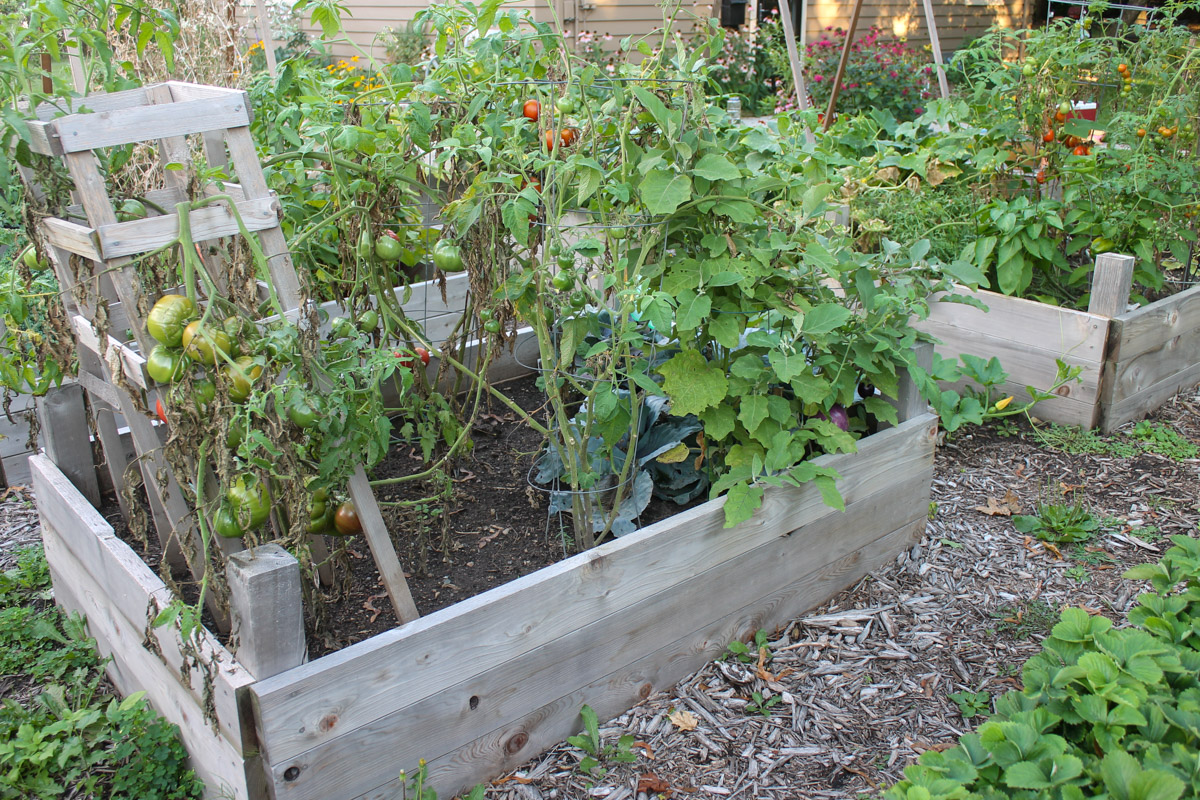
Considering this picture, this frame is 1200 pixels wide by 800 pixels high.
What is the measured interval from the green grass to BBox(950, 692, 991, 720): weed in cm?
174

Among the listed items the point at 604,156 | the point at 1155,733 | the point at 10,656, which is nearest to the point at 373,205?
the point at 604,156

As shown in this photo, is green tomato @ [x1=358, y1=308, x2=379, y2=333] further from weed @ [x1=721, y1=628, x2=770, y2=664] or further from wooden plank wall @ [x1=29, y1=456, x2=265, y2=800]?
weed @ [x1=721, y1=628, x2=770, y2=664]

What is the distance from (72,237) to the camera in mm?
1704

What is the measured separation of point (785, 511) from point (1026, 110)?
2.36 metres

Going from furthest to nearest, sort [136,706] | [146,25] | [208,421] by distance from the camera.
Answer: [136,706], [146,25], [208,421]

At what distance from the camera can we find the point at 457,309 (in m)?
3.51

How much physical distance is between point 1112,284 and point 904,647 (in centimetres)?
178

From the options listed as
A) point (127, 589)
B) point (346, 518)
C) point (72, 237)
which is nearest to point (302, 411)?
point (346, 518)

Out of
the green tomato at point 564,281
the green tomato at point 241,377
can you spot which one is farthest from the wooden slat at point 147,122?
the green tomato at point 564,281

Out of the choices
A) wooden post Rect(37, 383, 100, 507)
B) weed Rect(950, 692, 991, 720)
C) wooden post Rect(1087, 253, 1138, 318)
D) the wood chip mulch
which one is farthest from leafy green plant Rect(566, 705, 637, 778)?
wooden post Rect(1087, 253, 1138, 318)

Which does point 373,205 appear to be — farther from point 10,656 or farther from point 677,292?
point 10,656

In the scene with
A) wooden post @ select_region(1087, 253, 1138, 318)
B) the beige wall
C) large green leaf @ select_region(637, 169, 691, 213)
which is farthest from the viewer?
the beige wall

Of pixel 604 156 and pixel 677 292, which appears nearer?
pixel 677 292

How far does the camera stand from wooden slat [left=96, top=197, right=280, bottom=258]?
160cm
